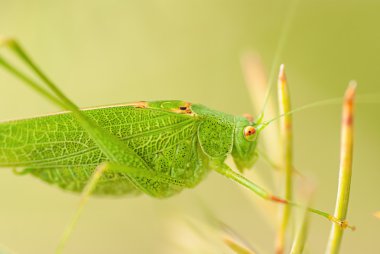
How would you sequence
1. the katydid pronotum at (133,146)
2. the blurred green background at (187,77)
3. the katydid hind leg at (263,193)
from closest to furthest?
the katydid hind leg at (263,193) < the katydid pronotum at (133,146) < the blurred green background at (187,77)

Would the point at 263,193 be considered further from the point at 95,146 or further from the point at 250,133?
the point at 95,146

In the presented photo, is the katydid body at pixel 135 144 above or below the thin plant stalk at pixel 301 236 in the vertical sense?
below

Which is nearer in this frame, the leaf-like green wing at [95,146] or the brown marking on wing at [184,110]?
the leaf-like green wing at [95,146]

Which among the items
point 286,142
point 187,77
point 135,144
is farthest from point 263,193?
point 187,77

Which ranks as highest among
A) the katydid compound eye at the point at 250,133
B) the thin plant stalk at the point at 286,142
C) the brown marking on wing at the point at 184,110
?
the thin plant stalk at the point at 286,142

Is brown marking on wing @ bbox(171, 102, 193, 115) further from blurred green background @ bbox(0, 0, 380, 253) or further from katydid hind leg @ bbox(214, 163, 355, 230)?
blurred green background @ bbox(0, 0, 380, 253)

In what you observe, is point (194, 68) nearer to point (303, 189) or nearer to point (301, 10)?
point (301, 10)

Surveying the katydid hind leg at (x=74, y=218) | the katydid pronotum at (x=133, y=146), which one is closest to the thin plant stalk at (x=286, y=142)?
the katydid pronotum at (x=133, y=146)

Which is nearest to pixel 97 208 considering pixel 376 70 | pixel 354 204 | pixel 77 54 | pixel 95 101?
pixel 95 101

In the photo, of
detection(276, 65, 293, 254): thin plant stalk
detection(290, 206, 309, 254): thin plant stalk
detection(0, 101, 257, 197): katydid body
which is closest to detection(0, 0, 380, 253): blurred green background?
detection(0, 101, 257, 197): katydid body

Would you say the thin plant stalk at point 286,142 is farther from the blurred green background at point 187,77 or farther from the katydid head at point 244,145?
the blurred green background at point 187,77
